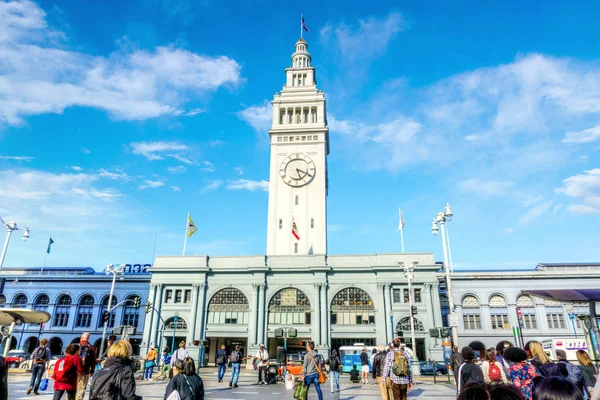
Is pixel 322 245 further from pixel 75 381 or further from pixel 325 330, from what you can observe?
pixel 75 381

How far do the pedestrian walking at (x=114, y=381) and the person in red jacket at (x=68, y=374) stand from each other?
4.01 m

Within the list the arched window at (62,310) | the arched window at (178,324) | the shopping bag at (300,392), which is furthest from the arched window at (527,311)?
the arched window at (62,310)

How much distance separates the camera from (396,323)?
1720 inches

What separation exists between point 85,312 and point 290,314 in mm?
34415

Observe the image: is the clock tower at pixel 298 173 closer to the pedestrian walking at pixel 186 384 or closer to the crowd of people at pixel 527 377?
the crowd of people at pixel 527 377

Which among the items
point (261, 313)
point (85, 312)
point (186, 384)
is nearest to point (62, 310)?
point (85, 312)

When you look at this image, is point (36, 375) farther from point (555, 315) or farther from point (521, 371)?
point (555, 315)

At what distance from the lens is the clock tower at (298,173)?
53312mm

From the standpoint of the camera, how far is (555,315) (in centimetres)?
5188

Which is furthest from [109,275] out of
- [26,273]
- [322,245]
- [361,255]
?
[361,255]

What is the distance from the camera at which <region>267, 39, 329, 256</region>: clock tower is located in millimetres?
53312

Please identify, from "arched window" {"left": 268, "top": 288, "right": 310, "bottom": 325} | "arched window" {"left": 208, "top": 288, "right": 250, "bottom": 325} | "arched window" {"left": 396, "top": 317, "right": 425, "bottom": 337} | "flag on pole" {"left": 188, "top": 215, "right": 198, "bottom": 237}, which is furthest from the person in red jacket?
"flag on pole" {"left": 188, "top": 215, "right": 198, "bottom": 237}

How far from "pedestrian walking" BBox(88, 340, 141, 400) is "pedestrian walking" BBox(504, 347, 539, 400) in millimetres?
7533

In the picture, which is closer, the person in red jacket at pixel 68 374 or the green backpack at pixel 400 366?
the person in red jacket at pixel 68 374
